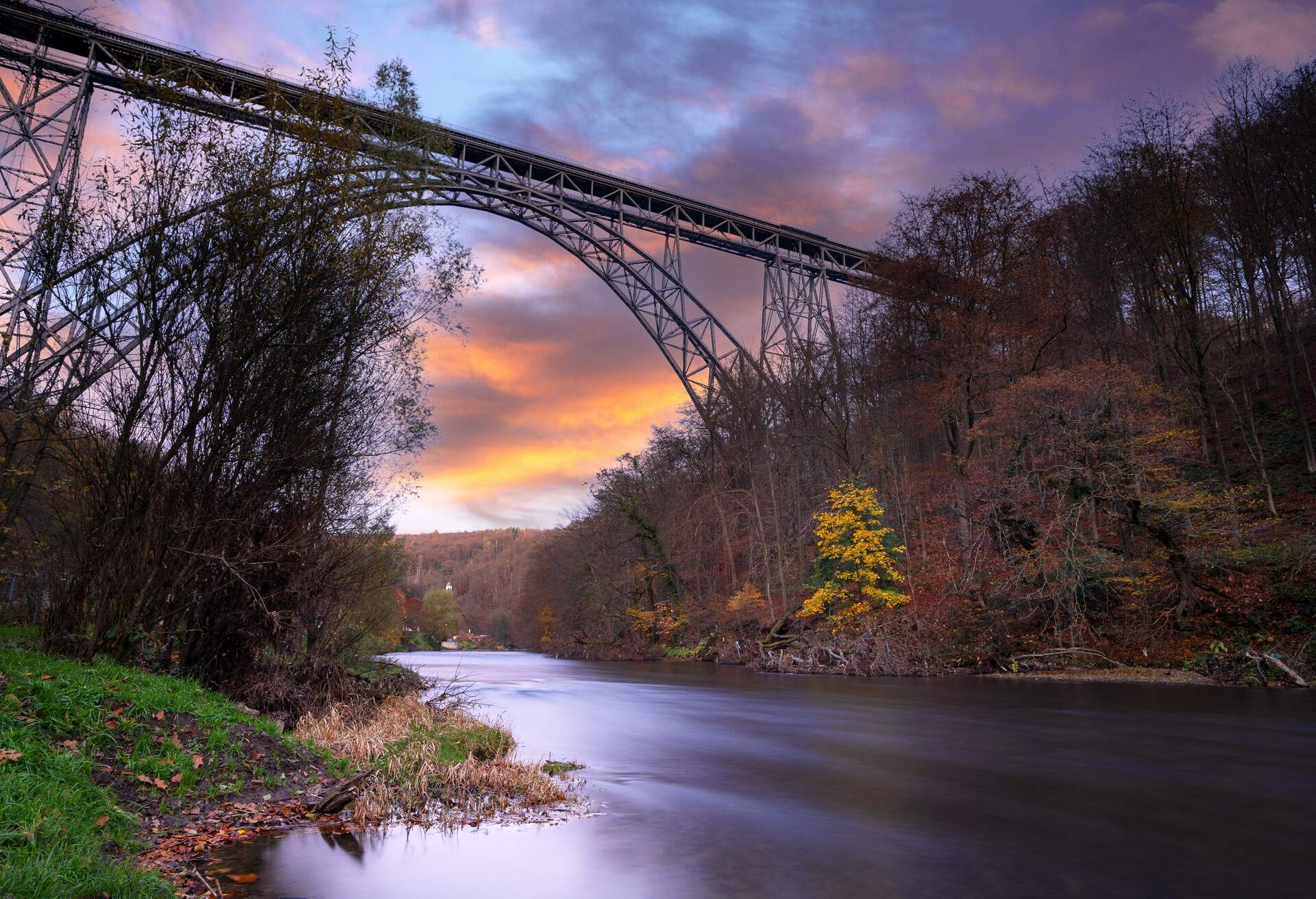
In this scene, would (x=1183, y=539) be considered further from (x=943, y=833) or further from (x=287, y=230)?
(x=287, y=230)

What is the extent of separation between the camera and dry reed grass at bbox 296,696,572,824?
21.5ft

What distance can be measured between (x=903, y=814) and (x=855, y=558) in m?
19.2

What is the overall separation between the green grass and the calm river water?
894 millimetres

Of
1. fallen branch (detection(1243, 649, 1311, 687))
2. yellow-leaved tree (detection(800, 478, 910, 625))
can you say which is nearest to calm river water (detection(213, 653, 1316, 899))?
fallen branch (detection(1243, 649, 1311, 687))

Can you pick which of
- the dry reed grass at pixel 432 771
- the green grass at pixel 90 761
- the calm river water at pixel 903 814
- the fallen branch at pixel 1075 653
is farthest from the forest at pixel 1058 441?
the green grass at pixel 90 761

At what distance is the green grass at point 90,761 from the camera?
3918 mm

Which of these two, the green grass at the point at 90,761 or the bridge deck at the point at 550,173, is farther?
the bridge deck at the point at 550,173

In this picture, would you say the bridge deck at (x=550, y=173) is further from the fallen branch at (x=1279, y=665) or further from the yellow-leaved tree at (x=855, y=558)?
the fallen branch at (x=1279, y=665)

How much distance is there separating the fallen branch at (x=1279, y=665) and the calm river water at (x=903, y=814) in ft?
4.74

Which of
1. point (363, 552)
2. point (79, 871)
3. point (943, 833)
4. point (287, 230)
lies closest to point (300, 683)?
point (363, 552)

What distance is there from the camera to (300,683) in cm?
1101

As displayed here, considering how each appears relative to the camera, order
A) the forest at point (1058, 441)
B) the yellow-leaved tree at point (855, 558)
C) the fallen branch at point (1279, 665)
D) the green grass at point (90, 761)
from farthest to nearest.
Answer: the yellow-leaved tree at point (855, 558), the forest at point (1058, 441), the fallen branch at point (1279, 665), the green grass at point (90, 761)

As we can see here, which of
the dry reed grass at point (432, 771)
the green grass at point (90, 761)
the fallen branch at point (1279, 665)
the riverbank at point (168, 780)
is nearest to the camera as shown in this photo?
the green grass at point (90, 761)

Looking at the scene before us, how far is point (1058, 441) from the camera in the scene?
20250 mm
